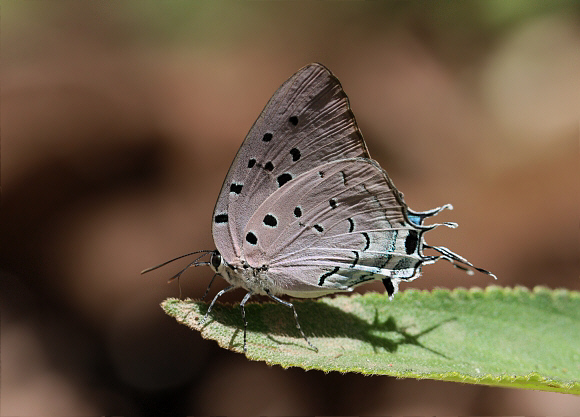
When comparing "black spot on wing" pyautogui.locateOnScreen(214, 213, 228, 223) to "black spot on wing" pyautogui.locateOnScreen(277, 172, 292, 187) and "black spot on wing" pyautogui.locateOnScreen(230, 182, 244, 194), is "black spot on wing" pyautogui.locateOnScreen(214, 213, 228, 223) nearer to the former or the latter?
"black spot on wing" pyautogui.locateOnScreen(230, 182, 244, 194)

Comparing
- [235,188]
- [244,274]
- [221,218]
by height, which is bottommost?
[244,274]

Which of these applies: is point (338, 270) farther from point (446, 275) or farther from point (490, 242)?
point (490, 242)

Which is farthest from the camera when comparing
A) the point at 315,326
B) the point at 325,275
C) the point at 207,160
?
the point at 207,160

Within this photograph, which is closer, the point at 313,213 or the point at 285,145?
the point at 285,145

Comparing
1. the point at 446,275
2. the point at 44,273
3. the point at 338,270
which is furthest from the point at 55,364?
the point at 446,275

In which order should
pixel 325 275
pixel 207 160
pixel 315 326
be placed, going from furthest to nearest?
pixel 207 160, pixel 325 275, pixel 315 326

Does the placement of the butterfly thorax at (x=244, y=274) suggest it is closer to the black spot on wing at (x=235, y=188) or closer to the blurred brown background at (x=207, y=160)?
the black spot on wing at (x=235, y=188)

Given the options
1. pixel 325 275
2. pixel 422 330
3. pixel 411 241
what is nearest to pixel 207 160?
pixel 325 275

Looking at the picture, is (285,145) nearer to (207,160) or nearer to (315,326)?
(315,326)

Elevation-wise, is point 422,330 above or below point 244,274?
below
